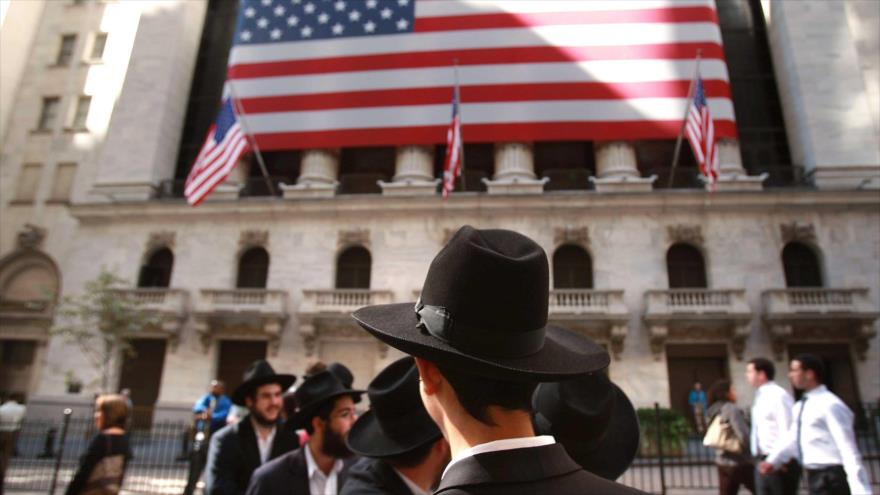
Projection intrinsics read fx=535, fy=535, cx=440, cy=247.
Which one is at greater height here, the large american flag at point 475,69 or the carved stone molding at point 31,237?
the large american flag at point 475,69

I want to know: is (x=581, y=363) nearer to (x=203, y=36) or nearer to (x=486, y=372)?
(x=486, y=372)

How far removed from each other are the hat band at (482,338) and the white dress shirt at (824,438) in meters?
5.32

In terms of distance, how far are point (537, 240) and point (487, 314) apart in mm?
19868

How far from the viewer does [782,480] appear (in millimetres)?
6027

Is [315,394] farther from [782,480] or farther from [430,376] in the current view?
[782,480]

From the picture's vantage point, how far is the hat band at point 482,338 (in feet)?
→ 4.84

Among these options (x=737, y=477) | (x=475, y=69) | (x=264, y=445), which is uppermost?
(x=475, y=69)

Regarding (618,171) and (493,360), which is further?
(618,171)

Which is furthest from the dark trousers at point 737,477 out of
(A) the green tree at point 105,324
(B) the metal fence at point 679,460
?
(A) the green tree at point 105,324

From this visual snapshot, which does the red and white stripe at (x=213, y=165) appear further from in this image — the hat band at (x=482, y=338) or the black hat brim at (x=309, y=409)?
the hat band at (x=482, y=338)

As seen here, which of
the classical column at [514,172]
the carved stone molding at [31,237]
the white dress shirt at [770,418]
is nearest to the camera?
the white dress shirt at [770,418]

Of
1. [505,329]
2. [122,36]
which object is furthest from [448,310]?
[122,36]

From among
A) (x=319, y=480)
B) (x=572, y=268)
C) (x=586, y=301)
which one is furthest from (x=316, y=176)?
(x=319, y=480)

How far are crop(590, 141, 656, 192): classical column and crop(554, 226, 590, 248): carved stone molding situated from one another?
5.94 feet
